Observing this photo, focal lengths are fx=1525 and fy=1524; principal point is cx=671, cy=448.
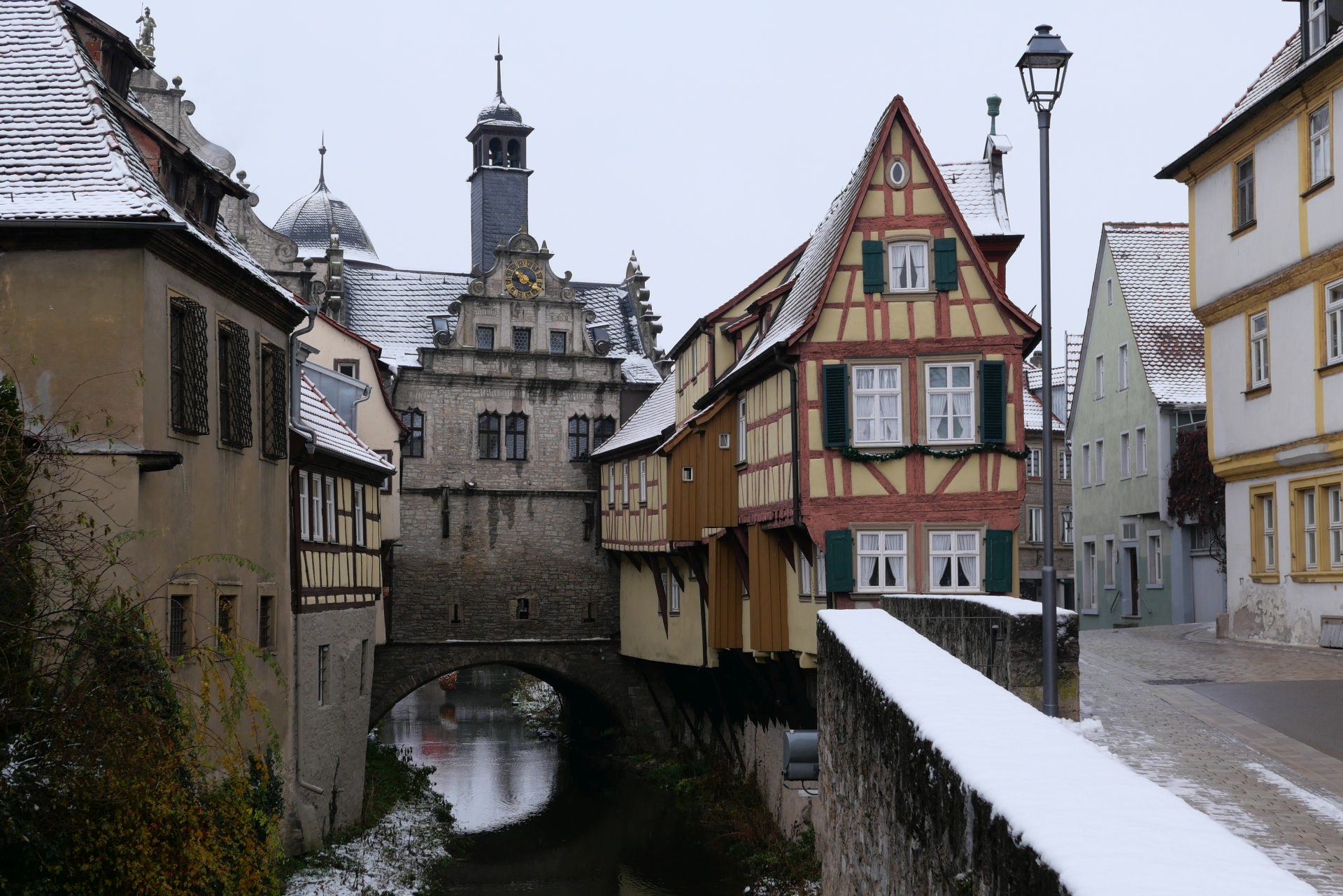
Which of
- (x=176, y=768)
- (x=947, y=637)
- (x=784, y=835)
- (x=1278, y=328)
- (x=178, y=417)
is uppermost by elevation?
(x=1278, y=328)

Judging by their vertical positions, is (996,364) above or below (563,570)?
above

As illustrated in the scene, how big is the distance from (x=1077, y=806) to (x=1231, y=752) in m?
6.47

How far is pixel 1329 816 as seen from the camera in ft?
24.4

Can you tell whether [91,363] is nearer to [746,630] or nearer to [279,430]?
[279,430]

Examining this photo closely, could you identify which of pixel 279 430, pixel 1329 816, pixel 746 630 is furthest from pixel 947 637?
pixel 746 630

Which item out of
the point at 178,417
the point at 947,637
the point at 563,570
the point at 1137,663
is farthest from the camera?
the point at 563,570

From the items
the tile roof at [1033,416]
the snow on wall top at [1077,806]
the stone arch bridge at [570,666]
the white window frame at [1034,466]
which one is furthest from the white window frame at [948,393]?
the white window frame at [1034,466]

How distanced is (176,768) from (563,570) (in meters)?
25.2

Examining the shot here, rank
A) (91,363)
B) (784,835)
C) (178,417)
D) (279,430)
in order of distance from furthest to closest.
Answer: (784,835)
(279,430)
(178,417)
(91,363)

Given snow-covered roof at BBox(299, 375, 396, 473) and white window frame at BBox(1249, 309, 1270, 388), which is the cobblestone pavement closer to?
white window frame at BBox(1249, 309, 1270, 388)

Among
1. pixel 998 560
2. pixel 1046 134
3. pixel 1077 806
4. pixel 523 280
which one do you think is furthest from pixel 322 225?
pixel 1077 806

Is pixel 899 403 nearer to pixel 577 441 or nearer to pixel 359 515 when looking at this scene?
pixel 359 515

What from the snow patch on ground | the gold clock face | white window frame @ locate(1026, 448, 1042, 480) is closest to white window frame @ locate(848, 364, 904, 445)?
the snow patch on ground

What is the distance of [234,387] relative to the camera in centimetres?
1703
